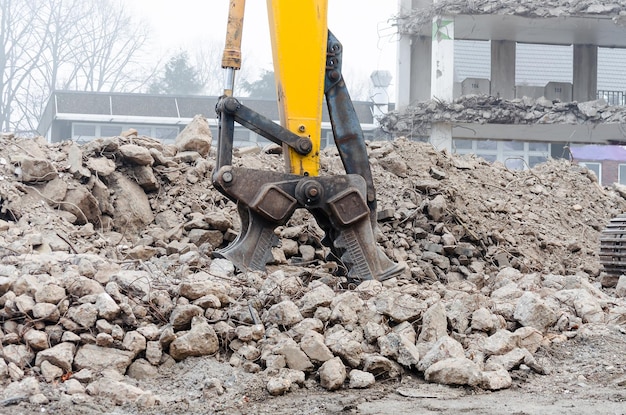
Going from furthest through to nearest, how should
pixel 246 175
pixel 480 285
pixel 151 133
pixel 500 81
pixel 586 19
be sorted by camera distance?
pixel 151 133
pixel 500 81
pixel 586 19
pixel 480 285
pixel 246 175

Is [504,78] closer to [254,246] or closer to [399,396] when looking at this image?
[254,246]

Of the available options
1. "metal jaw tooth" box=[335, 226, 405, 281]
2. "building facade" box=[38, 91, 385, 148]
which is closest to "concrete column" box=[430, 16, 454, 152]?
"building facade" box=[38, 91, 385, 148]

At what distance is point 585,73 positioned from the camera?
79.9 feet

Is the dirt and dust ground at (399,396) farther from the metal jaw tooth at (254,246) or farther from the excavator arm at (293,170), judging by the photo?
the excavator arm at (293,170)

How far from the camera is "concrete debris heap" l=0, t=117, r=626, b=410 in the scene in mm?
4262

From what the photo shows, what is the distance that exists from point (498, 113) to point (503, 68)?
8.50ft

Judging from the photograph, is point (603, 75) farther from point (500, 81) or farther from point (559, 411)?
point (559, 411)

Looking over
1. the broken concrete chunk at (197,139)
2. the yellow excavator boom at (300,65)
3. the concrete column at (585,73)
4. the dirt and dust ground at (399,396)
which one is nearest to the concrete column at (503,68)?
the concrete column at (585,73)

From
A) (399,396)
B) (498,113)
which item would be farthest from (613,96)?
(399,396)

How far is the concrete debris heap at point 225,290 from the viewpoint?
14.0 feet

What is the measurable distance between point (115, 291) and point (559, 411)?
7.47 ft

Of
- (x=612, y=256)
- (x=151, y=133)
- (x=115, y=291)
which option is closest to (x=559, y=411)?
(x=115, y=291)

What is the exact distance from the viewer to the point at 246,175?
6.05 m

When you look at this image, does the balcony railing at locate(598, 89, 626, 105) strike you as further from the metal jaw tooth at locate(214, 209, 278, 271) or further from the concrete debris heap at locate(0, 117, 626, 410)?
the metal jaw tooth at locate(214, 209, 278, 271)
